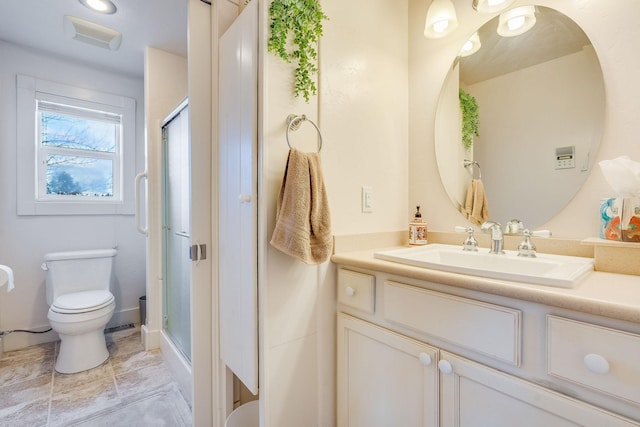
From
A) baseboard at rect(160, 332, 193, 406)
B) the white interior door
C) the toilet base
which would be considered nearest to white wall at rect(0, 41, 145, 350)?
the toilet base

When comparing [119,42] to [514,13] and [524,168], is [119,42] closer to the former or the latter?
[514,13]

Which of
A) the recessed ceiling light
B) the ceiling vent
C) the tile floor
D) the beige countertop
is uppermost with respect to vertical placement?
the recessed ceiling light

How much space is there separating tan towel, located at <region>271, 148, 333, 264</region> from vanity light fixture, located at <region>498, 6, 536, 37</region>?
1020mm

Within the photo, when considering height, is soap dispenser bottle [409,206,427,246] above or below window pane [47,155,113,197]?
below

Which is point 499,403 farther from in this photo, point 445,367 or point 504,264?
point 504,264

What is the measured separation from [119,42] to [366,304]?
2574 millimetres

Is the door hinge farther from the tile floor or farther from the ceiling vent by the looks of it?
the ceiling vent

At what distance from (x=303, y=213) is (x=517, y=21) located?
1.23 meters

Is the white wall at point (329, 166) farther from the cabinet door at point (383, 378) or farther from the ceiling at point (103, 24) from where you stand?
the ceiling at point (103, 24)

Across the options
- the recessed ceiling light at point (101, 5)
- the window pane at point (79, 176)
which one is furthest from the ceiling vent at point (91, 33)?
the window pane at point (79, 176)

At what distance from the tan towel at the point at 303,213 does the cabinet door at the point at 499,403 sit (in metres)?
0.53

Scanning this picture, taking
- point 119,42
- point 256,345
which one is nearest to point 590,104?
point 256,345

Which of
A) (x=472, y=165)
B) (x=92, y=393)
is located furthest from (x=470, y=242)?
(x=92, y=393)

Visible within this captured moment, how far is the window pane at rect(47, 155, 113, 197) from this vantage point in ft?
8.05
